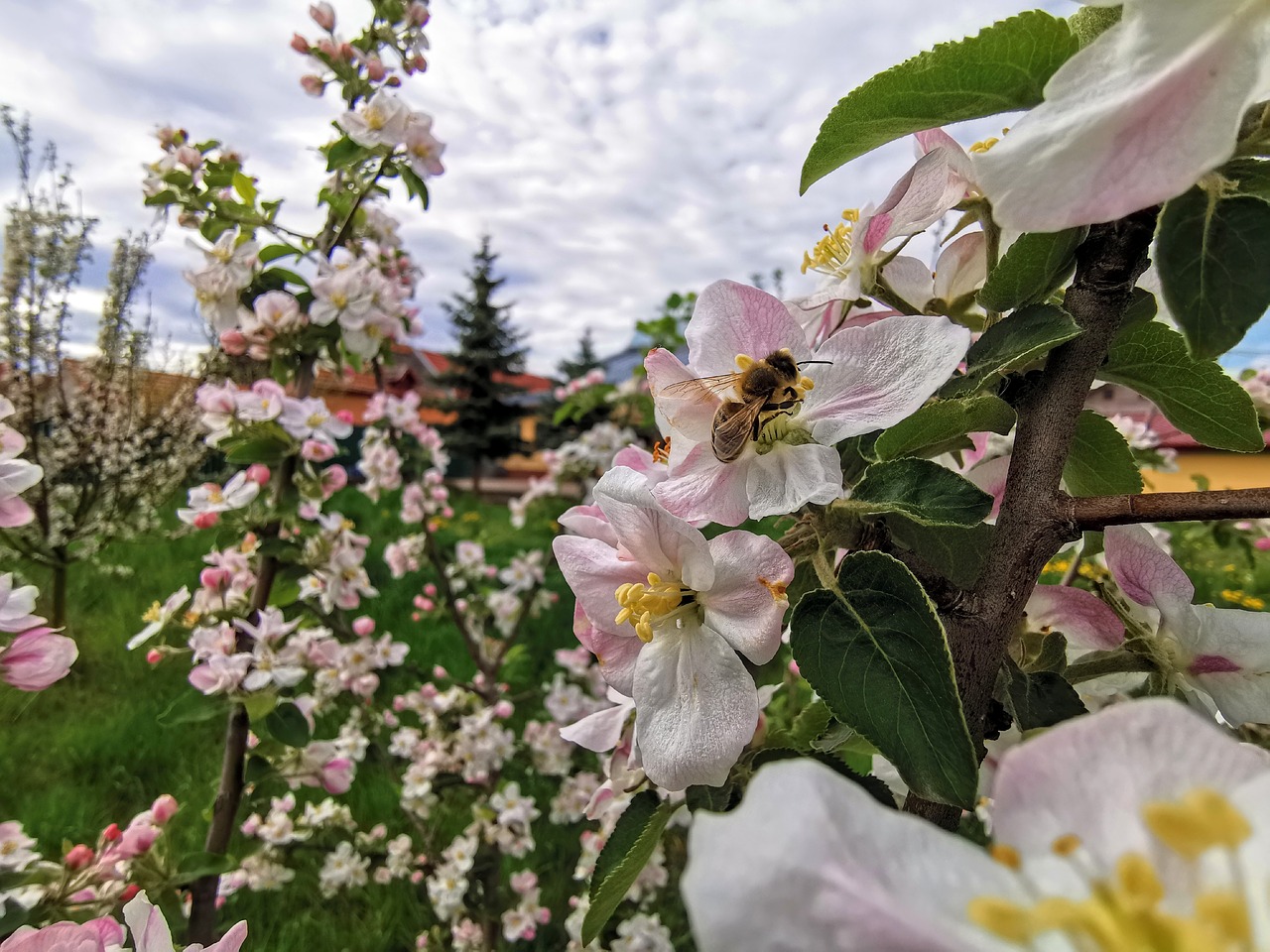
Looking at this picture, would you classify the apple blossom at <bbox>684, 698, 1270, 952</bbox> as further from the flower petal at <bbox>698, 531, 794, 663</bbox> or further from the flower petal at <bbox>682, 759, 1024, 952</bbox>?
the flower petal at <bbox>698, 531, 794, 663</bbox>

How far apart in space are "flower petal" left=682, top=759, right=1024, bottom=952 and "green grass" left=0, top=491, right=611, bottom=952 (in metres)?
1.49

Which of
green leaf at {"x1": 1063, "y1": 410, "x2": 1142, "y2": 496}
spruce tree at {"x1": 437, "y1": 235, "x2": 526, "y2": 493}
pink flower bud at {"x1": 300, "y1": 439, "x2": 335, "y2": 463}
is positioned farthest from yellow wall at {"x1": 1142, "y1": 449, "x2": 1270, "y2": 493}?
spruce tree at {"x1": 437, "y1": 235, "x2": 526, "y2": 493}

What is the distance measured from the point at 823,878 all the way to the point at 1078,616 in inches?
15.6

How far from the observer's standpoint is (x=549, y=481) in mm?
3691

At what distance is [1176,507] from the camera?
0.40 meters

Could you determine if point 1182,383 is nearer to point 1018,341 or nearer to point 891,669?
point 1018,341

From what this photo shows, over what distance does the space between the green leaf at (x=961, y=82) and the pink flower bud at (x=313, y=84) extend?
176cm

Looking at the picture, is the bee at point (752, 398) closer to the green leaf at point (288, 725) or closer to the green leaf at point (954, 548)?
the green leaf at point (954, 548)

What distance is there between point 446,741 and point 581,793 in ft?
1.58

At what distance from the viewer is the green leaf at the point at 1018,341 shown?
0.39m

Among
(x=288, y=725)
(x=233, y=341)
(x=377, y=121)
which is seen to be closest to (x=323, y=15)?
(x=377, y=121)

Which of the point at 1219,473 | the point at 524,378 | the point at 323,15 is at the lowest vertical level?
the point at 1219,473

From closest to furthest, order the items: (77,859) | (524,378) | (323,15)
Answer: (77,859)
(323,15)
(524,378)

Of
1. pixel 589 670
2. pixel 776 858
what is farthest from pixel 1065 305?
pixel 589 670
